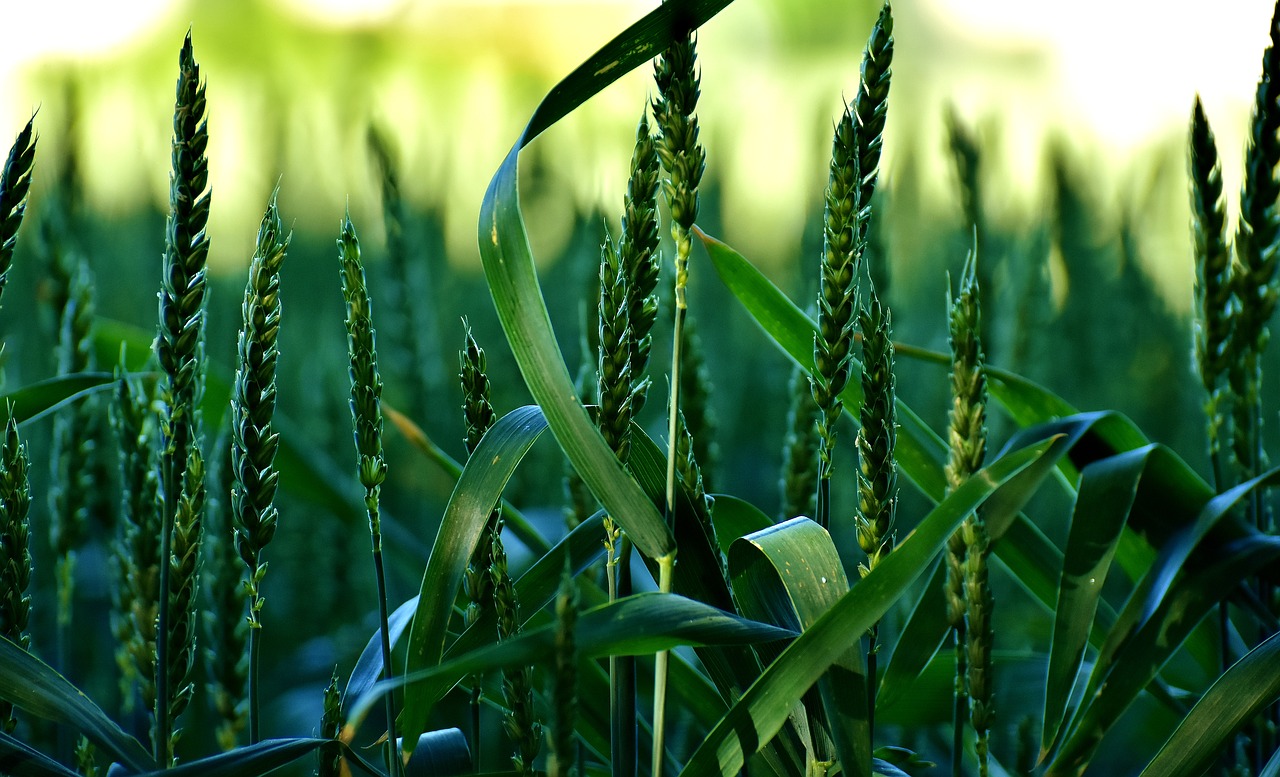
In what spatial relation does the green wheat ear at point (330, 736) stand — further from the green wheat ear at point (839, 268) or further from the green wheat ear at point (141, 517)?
the green wheat ear at point (839, 268)

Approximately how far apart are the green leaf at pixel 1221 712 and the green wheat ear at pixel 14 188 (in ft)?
2.03

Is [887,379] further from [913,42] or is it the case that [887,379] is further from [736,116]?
[913,42]

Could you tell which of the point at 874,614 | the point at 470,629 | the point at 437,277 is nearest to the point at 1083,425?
the point at 874,614

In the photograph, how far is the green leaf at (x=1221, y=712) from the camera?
20.9 inches

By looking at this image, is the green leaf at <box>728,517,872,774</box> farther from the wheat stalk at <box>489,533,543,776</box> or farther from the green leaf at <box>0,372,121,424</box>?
the green leaf at <box>0,372,121,424</box>

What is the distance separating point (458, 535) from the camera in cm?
51

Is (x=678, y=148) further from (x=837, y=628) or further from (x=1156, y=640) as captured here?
(x=1156, y=640)

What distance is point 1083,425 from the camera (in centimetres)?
63

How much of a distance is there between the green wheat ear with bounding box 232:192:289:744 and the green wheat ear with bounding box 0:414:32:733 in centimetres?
14

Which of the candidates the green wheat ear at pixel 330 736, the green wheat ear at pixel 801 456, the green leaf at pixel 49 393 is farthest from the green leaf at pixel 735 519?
the green leaf at pixel 49 393

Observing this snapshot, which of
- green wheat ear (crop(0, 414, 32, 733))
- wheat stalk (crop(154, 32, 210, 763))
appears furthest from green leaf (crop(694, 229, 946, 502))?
green wheat ear (crop(0, 414, 32, 733))

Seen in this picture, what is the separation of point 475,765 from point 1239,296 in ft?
1.79

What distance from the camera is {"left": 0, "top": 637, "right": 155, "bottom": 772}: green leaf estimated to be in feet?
1.62

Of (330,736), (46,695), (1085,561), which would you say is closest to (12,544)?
(46,695)
